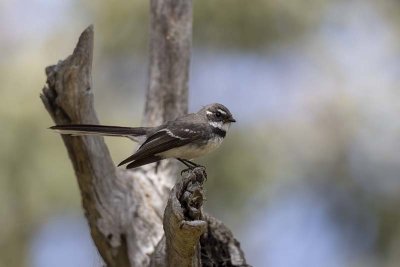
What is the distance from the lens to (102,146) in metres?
7.39

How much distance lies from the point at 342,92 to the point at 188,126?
543 centimetres

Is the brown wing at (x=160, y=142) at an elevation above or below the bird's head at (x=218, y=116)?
below

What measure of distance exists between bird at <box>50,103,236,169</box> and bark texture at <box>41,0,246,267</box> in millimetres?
413

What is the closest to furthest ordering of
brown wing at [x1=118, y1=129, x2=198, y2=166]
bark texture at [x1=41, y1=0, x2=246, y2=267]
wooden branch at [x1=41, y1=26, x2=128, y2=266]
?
bark texture at [x1=41, y1=0, x2=246, y2=267]
brown wing at [x1=118, y1=129, x2=198, y2=166]
wooden branch at [x1=41, y1=26, x2=128, y2=266]

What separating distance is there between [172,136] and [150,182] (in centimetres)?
154

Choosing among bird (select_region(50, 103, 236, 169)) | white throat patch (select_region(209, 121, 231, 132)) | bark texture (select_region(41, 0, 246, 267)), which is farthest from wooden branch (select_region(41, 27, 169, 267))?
white throat patch (select_region(209, 121, 231, 132))

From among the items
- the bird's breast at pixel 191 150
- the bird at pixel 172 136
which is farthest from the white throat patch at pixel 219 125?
the bird's breast at pixel 191 150

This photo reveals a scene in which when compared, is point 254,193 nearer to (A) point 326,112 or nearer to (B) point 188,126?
(A) point 326,112

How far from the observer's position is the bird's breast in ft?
22.0

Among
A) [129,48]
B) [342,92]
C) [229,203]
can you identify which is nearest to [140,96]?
[129,48]

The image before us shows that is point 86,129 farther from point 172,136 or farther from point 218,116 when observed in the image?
point 218,116

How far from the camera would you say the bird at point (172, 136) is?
6617mm

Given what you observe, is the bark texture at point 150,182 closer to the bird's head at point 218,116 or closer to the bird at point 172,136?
the bird at point 172,136

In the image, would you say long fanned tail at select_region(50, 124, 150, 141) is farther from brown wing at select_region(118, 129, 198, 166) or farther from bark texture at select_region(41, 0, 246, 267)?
bark texture at select_region(41, 0, 246, 267)
